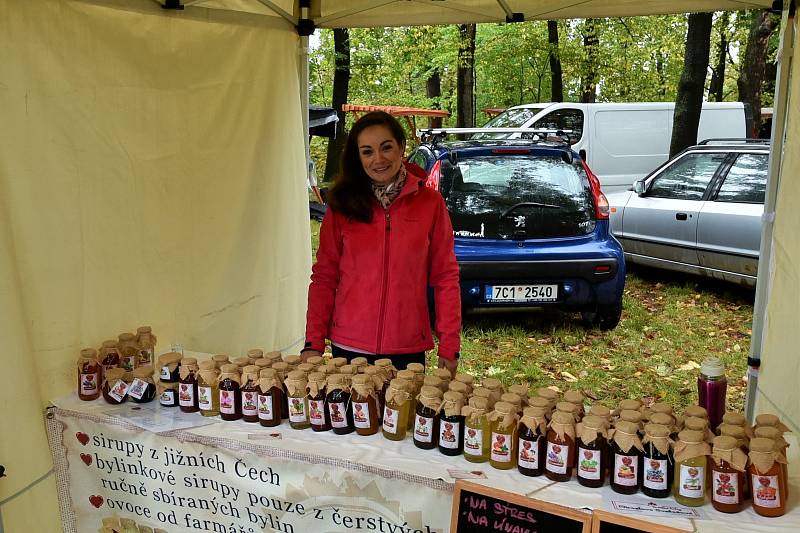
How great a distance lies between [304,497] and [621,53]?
2158 centimetres

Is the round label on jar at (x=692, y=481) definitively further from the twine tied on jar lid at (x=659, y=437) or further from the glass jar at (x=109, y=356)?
the glass jar at (x=109, y=356)

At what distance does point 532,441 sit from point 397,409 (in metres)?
0.42

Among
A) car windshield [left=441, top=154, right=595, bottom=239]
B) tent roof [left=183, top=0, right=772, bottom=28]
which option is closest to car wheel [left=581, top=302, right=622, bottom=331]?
car windshield [left=441, top=154, right=595, bottom=239]

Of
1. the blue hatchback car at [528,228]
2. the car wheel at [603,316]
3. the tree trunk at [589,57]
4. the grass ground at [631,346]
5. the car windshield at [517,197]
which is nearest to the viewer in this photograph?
the grass ground at [631,346]

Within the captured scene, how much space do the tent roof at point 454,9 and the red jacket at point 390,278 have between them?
135cm

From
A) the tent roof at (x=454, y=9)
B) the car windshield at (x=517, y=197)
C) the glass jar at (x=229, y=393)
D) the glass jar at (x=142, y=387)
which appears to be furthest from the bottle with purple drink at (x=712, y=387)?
the car windshield at (x=517, y=197)

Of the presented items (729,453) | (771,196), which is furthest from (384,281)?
(771,196)

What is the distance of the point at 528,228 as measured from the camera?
572 cm

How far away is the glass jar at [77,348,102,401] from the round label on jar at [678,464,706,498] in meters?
1.89

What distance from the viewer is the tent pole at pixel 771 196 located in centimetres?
305

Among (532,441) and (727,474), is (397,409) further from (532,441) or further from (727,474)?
(727,474)

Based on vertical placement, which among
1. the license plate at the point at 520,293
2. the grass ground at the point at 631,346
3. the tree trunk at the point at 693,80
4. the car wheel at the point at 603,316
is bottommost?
the grass ground at the point at 631,346

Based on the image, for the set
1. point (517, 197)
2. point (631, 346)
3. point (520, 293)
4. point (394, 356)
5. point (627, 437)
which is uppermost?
point (517, 197)

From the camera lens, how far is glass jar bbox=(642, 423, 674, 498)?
1.85m
